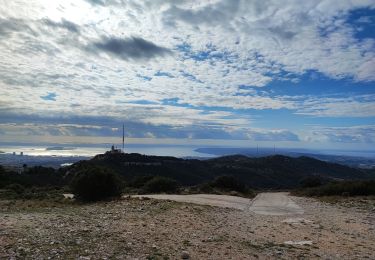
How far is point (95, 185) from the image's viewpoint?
2219 cm

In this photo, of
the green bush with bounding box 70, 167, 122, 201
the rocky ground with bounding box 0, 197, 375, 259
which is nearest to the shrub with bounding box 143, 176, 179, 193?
the green bush with bounding box 70, 167, 122, 201

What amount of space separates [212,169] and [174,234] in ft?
261

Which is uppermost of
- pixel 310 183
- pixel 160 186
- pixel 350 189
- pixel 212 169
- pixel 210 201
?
pixel 160 186

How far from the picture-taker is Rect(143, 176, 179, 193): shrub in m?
28.9

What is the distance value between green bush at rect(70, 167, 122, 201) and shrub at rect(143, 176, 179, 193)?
18.8 ft

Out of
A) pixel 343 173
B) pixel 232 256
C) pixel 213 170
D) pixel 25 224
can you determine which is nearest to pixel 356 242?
pixel 232 256

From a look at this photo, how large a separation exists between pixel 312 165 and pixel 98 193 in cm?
10991

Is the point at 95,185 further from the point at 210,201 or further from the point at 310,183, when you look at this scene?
the point at 310,183

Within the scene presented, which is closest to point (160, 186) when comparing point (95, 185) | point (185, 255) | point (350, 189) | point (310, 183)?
point (95, 185)

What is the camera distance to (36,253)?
362 inches

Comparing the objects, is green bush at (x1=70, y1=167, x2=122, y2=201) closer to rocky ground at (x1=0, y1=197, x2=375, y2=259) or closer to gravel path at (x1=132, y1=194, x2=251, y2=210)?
gravel path at (x1=132, y1=194, x2=251, y2=210)

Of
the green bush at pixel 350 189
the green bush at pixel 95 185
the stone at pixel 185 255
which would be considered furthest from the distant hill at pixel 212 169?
the stone at pixel 185 255

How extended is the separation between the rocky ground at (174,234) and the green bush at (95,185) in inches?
124

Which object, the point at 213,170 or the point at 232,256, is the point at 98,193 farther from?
the point at 213,170
